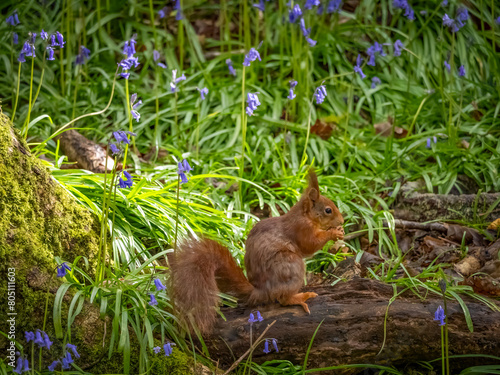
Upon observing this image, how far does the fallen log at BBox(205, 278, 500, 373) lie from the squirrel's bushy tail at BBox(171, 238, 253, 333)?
133 millimetres

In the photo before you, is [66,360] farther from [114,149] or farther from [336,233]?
[336,233]

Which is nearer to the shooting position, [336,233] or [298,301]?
[298,301]

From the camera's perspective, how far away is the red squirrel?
255 centimetres

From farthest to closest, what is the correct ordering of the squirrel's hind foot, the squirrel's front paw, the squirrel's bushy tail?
the squirrel's front paw < the squirrel's hind foot < the squirrel's bushy tail

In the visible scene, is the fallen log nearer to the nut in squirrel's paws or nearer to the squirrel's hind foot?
the squirrel's hind foot

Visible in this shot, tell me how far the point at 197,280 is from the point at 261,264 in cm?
33

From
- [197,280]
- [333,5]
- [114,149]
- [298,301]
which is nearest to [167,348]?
[197,280]

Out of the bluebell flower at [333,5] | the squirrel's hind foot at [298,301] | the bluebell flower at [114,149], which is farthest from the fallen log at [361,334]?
the bluebell flower at [333,5]

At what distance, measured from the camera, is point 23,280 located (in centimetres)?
248

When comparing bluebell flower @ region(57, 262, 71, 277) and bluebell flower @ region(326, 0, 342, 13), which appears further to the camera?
bluebell flower @ region(326, 0, 342, 13)

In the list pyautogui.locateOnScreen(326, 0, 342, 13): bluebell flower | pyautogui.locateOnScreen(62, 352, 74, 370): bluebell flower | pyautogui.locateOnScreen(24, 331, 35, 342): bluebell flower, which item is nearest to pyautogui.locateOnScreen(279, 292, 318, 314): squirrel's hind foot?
pyautogui.locateOnScreen(62, 352, 74, 370): bluebell flower

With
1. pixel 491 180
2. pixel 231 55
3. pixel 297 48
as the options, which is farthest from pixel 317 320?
pixel 231 55

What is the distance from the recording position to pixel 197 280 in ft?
8.37

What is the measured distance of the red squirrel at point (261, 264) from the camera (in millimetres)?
2553
